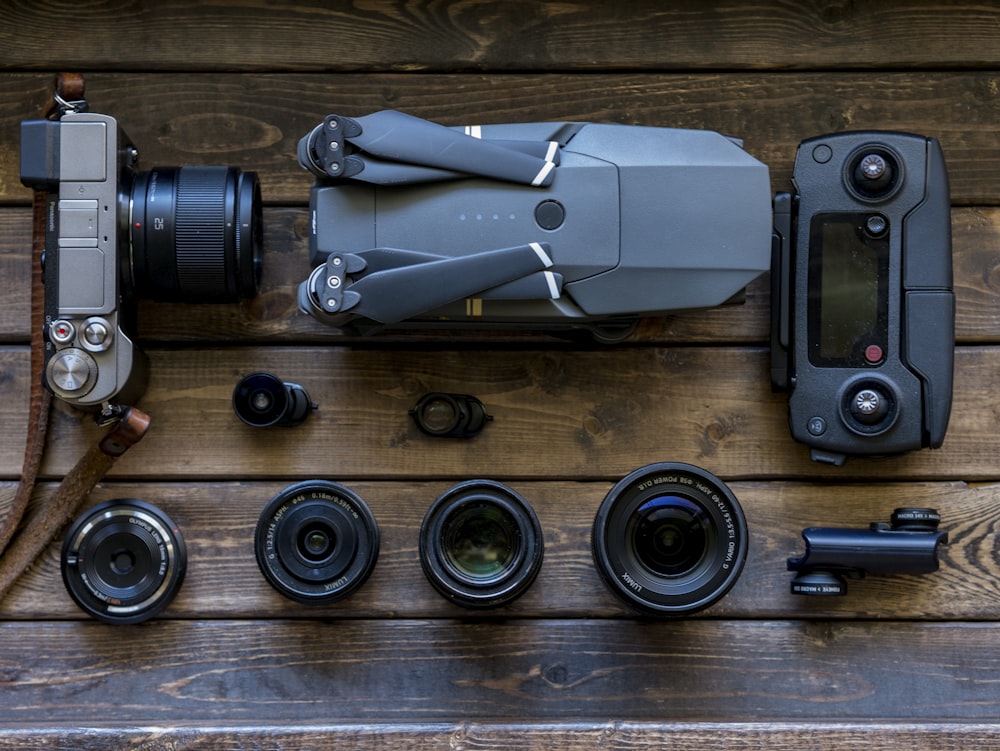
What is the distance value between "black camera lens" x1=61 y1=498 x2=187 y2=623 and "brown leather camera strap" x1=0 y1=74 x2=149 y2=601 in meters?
0.04

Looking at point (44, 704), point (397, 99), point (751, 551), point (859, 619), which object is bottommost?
point (44, 704)

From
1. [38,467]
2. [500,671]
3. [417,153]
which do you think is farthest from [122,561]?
[417,153]

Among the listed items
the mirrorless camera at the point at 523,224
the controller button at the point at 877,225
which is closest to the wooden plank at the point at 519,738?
the mirrorless camera at the point at 523,224

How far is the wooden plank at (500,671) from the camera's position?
1.51 m

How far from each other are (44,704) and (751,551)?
3.56 ft

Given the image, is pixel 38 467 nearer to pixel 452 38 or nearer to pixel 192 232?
pixel 192 232

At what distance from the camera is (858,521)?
5.05 ft

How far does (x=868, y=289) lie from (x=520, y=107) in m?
0.58

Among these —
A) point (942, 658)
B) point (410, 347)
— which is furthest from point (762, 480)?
point (410, 347)

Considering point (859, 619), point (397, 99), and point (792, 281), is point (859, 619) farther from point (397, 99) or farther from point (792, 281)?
point (397, 99)

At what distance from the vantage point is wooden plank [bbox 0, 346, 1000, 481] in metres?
1.54

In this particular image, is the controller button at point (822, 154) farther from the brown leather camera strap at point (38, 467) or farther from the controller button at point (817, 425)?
the brown leather camera strap at point (38, 467)

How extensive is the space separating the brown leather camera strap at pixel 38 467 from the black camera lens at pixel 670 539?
69 cm

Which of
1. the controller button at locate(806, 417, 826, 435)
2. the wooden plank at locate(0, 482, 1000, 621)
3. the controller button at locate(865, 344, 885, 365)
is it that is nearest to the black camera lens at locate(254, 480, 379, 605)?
the wooden plank at locate(0, 482, 1000, 621)
